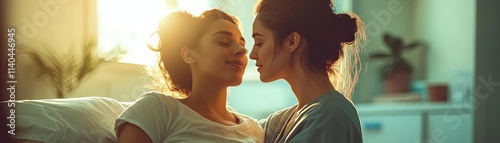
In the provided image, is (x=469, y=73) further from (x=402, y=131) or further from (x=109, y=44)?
(x=109, y=44)

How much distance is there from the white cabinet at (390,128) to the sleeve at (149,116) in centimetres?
208

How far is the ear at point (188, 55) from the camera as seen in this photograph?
1.50 metres

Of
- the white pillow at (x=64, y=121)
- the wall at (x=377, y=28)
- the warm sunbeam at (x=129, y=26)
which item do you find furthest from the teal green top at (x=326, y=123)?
the wall at (x=377, y=28)

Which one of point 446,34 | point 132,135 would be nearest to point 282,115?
point 132,135

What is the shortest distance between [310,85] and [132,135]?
0.43m

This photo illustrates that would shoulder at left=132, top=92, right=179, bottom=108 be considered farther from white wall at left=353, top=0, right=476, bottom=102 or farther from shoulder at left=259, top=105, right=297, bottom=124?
white wall at left=353, top=0, right=476, bottom=102

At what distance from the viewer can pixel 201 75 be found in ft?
4.92

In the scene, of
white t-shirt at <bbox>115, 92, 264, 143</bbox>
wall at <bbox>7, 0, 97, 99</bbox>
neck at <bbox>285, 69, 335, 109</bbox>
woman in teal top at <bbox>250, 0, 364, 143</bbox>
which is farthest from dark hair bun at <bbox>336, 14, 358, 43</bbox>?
wall at <bbox>7, 0, 97, 99</bbox>

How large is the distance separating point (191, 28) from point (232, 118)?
10.6 inches

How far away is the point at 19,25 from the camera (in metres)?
1.68

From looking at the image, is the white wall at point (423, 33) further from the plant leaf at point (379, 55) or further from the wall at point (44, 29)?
the wall at point (44, 29)

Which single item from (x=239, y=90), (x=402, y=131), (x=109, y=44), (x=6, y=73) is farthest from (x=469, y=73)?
(x=6, y=73)

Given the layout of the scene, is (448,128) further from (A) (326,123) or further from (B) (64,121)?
(B) (64,121)

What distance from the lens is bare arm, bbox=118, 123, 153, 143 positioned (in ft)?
4.09
